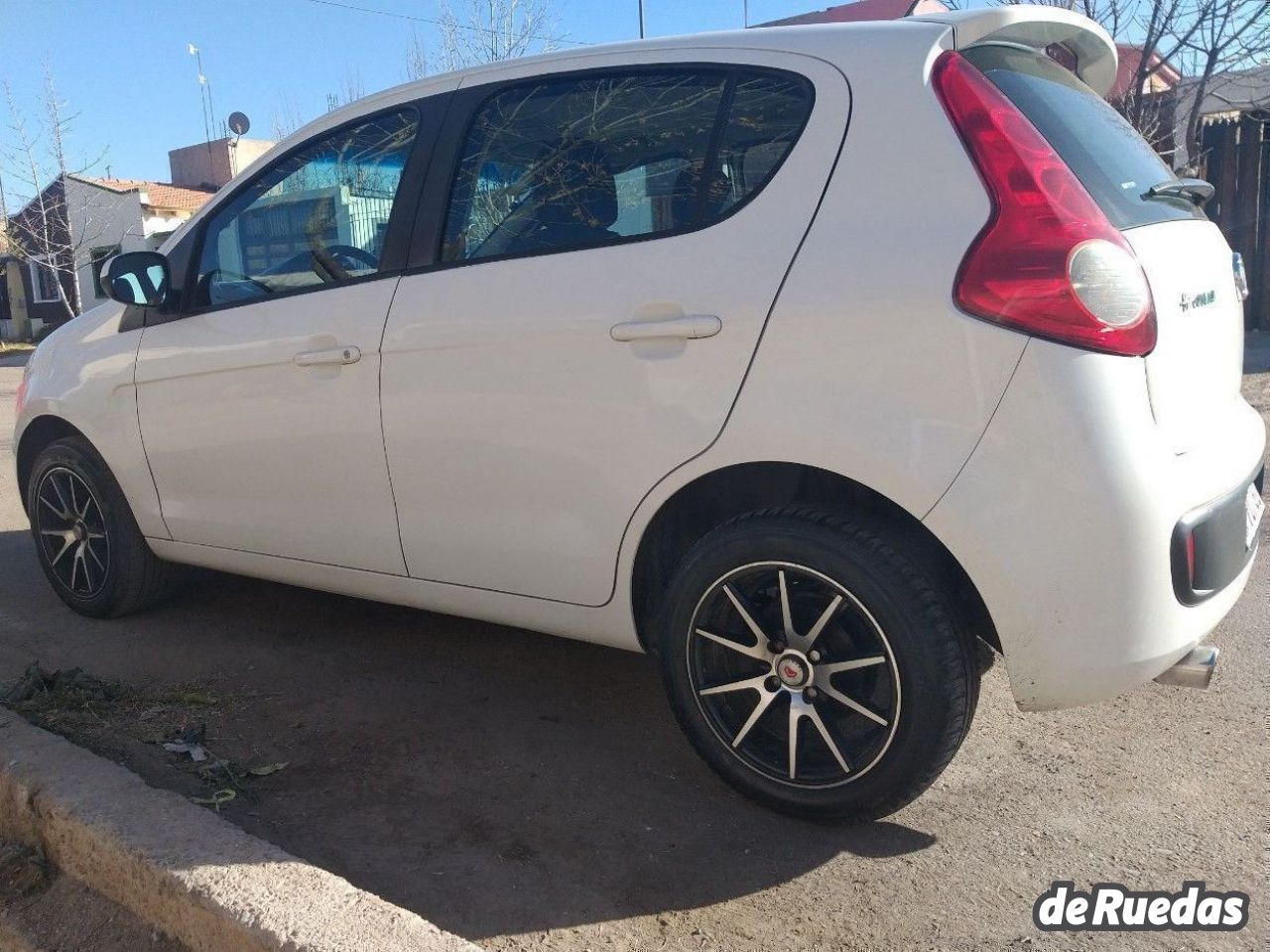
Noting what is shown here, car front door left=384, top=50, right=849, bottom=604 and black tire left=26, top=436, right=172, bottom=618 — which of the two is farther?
black tire left=26, top=436, right=172, bottom=618

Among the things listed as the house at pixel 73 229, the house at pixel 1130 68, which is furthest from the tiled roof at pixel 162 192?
the house at pixel 1130 68

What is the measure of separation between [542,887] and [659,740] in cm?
79

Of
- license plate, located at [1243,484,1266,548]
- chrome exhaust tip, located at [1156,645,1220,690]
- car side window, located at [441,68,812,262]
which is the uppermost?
car side window, located at [441,68,812,262]

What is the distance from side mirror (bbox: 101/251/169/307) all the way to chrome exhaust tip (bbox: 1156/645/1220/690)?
3.37 m

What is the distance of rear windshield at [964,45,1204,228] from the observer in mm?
2416

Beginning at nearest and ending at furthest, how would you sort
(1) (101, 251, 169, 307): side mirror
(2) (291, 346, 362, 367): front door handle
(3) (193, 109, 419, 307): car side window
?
(2) (291, 346, 362, 367): front door handle < (3) (193, 109, 419, 307): car side window < (1) (101, 251, 169, 307): side mirror

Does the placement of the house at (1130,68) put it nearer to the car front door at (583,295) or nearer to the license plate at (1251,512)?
the license plate at (1251,512)

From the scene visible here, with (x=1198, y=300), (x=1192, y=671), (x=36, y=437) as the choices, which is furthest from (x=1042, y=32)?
(x=36, y=437)

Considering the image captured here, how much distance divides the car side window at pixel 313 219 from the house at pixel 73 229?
29.6 metres

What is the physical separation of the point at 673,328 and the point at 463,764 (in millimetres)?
1372

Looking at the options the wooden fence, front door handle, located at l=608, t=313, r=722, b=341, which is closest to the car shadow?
front door handle, located at l=608, t=313, r=722, b=341

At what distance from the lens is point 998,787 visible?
2.86 m

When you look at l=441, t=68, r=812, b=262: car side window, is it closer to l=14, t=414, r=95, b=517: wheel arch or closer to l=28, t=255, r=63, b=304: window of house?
l=14, t=414, r=95, b=517: wheel arch

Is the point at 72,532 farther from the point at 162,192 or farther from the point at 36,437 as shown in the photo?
the point at 162,192
